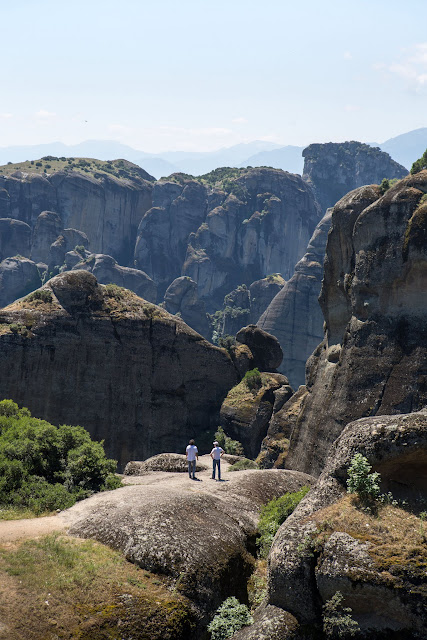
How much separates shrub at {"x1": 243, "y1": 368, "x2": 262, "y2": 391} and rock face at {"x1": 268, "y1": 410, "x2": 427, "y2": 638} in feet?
185

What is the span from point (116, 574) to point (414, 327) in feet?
110

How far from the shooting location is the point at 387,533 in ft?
56.3

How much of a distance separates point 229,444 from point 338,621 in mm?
54016

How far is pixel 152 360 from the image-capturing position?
74.8 m

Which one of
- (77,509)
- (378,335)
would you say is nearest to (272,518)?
(77,509)

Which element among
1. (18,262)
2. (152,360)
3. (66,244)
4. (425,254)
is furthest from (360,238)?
(66,244)

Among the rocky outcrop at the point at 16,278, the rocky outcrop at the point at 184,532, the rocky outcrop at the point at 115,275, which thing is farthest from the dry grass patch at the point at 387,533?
the rocky outcrop at the point at 115,275

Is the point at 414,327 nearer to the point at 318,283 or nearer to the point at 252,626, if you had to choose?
the point at 252,626

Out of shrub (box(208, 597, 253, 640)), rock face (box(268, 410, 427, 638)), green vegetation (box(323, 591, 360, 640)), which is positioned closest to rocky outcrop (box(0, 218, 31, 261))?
shrub (box(208, 597, 253, 640))

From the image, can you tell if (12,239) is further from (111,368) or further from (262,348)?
(111,368)

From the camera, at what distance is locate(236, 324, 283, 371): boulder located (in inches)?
3378

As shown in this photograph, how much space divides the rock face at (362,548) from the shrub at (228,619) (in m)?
1.61

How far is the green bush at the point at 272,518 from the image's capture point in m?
23.7

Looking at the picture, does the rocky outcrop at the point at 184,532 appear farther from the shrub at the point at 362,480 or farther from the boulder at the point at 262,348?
the boulder at the point at 262,348
